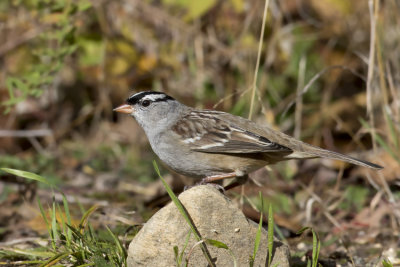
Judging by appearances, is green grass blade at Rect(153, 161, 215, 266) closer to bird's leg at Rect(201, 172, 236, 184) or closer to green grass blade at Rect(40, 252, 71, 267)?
green grass blade at Rect(40, 252, 71, 267)

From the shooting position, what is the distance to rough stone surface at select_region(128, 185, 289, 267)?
2.70m

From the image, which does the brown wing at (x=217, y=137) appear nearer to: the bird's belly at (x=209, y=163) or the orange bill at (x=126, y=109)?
the bird's belly at (x=209, y=163)

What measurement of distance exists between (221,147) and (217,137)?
0.34 feet

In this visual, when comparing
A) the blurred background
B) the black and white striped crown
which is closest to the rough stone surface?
the black and white striped crown

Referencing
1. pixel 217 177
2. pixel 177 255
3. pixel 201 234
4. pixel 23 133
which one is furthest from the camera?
pixel 23 133

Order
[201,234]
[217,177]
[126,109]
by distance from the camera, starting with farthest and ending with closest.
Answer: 1. [126,109]
2. [217,177]
3. [201,234]

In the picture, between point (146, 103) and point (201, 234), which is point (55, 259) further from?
point (146, 103)

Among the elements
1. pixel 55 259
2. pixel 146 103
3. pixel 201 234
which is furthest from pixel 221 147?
pixel 55 259

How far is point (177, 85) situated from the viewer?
Answer: 5883 millimetres

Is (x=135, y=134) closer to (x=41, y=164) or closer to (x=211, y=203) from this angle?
(x=41, y=164)

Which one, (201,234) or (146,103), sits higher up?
(146,103)

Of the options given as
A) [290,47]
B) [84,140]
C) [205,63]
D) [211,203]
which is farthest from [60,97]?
[211,203]

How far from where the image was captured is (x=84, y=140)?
5949mm

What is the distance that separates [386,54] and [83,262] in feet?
10.2
